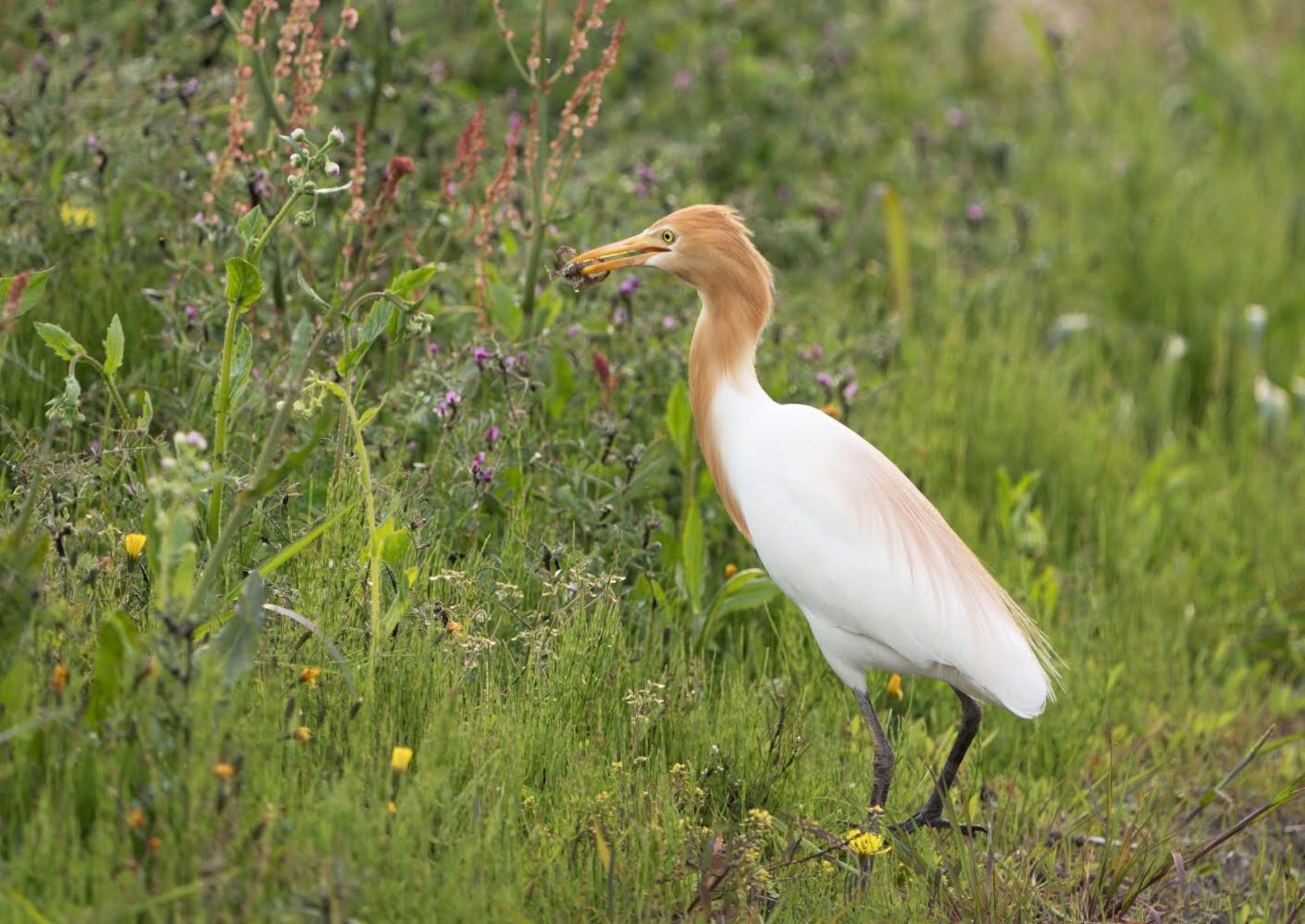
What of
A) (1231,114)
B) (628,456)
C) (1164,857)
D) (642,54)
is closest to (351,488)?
(628,456)

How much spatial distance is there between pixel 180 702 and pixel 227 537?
0.35 meters

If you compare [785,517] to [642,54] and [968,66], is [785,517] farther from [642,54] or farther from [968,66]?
[968,66]

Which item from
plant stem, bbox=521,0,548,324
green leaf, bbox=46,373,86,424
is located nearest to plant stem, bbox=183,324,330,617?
green leaf, bbox=46,373,86,424

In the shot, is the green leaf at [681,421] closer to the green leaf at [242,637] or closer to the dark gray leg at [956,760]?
the dark gray leg at [956,760]

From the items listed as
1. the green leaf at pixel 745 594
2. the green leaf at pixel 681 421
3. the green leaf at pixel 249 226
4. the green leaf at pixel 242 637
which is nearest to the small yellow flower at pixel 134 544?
the green leaf at pixel 242 637

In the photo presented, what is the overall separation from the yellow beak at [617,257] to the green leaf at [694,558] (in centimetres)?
67

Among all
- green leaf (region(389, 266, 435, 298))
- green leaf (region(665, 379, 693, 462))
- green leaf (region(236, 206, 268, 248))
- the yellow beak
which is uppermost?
green leaf (region(236, 206, 268, 248))

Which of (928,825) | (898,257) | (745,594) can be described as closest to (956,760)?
(928,825)

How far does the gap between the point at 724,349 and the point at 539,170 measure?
85 centimetres

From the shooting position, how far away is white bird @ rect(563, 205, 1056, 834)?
3311 millimetres

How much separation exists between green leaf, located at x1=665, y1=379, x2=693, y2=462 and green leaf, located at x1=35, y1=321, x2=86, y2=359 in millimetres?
1509

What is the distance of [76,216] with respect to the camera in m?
4.29

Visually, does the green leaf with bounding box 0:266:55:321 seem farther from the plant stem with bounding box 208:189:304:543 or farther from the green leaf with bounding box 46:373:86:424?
the plant stem with bounding box 208:189:304:543

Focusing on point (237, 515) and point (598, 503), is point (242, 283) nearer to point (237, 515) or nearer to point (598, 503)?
point (237, 515)
